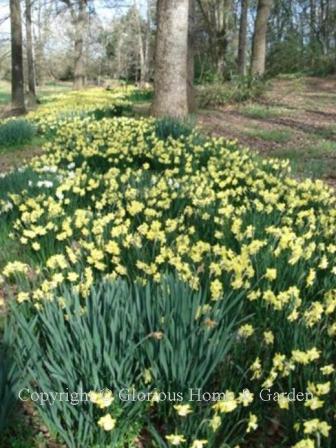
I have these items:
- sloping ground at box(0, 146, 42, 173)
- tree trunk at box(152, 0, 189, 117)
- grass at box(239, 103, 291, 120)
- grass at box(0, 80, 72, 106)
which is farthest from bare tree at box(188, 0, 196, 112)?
grass at box(0, 80, 72, 106)

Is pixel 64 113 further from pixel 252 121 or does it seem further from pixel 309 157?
pixel 309 157

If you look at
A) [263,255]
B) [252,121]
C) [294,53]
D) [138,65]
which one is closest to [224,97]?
[252,121]

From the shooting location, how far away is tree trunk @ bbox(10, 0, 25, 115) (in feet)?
47.3

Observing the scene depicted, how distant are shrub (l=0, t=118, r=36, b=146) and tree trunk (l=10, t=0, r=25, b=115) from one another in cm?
666

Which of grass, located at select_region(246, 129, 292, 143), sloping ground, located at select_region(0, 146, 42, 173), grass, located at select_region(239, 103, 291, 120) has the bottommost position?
Answer: sloping ground, located at select_region(0, 146, 42, 173)

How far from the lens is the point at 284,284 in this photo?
2.65m

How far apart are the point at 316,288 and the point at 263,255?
1.04 feet

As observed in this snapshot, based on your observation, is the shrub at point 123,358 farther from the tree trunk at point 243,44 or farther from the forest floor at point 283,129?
the tree trunk at point 243,44

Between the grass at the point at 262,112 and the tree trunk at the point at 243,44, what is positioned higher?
the tree trunk at the point at 243,44

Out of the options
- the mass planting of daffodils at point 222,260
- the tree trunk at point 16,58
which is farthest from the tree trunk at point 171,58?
the tree trunk at point 16,58

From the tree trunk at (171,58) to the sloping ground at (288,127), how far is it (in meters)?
0.86

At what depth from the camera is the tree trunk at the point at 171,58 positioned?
866cm

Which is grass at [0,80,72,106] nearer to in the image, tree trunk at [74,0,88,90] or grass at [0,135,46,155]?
tree trunk at [74,0,88,90]

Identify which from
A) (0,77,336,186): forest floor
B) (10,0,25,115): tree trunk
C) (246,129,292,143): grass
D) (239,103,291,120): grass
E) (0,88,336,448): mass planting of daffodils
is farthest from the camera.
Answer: (10,0,25,115): tree trunk
